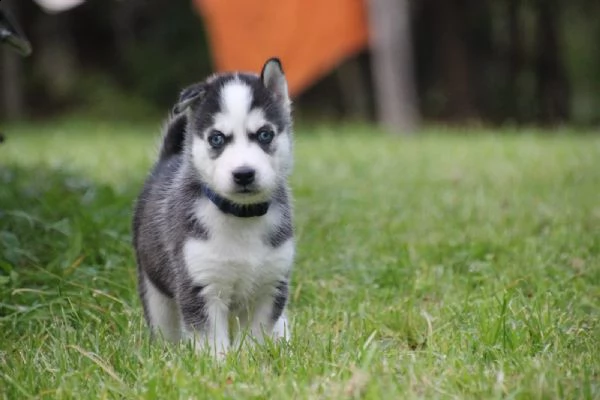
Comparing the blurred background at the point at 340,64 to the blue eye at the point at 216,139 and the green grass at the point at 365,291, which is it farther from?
the blue eye at the point at 216,139

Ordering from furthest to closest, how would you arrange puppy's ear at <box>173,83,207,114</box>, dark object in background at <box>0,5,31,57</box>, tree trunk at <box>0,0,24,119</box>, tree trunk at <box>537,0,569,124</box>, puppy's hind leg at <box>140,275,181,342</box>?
1. tree trunk at <box>537,0,569,124</box>
2. tree trunk at <box>0,0,24,119</box>
3. dark object in background at <box>0,5,31,57</box>
4. puppy's hind leg at <box>140,275,181,342</box>
5. puppy's ear at <box>173,83,207,114</box>

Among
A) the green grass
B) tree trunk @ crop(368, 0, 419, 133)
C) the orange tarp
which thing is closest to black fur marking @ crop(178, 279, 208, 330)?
the green grass

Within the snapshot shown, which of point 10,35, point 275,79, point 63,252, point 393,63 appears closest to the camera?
point 275,79

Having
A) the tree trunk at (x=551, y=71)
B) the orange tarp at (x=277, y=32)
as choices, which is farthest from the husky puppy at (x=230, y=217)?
the tree trunk at (x=551, y=71)

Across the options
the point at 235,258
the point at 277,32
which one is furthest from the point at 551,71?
the point at 235,258

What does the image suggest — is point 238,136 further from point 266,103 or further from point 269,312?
point 269,312

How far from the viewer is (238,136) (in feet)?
10.9

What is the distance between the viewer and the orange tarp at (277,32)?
11641 mm

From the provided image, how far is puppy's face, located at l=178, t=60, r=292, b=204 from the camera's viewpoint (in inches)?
128

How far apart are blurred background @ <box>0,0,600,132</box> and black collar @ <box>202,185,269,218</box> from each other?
11.3 m

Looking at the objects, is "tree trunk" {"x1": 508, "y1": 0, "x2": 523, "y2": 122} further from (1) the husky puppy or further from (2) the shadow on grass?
(1) the husky puppy

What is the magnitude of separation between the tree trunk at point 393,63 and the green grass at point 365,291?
447cm

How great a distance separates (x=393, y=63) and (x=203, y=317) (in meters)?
9.59

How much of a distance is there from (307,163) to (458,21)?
28.3 feet
